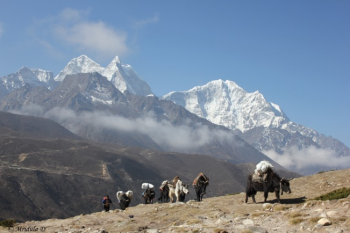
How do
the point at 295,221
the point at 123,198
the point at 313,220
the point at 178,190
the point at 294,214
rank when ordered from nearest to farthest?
the point at 313,220 < the point at 295,221 < the point at 294,214 < the point at 178,190 < the point at 123,198

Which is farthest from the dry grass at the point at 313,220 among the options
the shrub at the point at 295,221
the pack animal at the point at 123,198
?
the pack animal at the point at 123,198

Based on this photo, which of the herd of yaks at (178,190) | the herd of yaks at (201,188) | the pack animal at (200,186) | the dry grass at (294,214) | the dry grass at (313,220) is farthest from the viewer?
the pack animal at (200,186)

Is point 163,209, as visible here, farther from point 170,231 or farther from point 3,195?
point 3,195

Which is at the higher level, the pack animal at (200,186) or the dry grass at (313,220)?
the pack animal at (200,186)

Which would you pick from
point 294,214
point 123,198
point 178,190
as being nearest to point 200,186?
point 178,190

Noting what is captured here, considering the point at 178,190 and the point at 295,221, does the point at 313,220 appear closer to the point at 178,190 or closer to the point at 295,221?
the point at 295,221

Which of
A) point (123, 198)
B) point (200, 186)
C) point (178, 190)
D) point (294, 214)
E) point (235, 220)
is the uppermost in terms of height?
point (200, 186)

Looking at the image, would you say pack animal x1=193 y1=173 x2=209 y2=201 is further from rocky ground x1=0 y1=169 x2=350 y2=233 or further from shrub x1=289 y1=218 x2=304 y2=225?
shrub x1=289 y1=218 x2=304 y2=225

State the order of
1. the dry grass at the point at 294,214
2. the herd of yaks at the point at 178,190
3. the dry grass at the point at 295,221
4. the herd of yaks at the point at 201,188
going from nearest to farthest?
the dry grass at the point at 295,221 → the dry grass at the point at 294,214 → the herd of yaks at the point at 201,188 → the herd of yaks at the point at 178,190

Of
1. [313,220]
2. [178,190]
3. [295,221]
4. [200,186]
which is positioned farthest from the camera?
[200,186]

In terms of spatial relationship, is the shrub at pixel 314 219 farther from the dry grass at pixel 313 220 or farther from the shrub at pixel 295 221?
the shrub at pixel 295 221

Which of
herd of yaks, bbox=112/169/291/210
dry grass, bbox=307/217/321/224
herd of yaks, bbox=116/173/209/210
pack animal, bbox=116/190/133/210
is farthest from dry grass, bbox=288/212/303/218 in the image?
pack animal, bbox=116/190/133/210

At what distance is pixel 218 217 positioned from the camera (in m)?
19.2

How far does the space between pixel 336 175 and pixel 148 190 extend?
18619 millimetres
